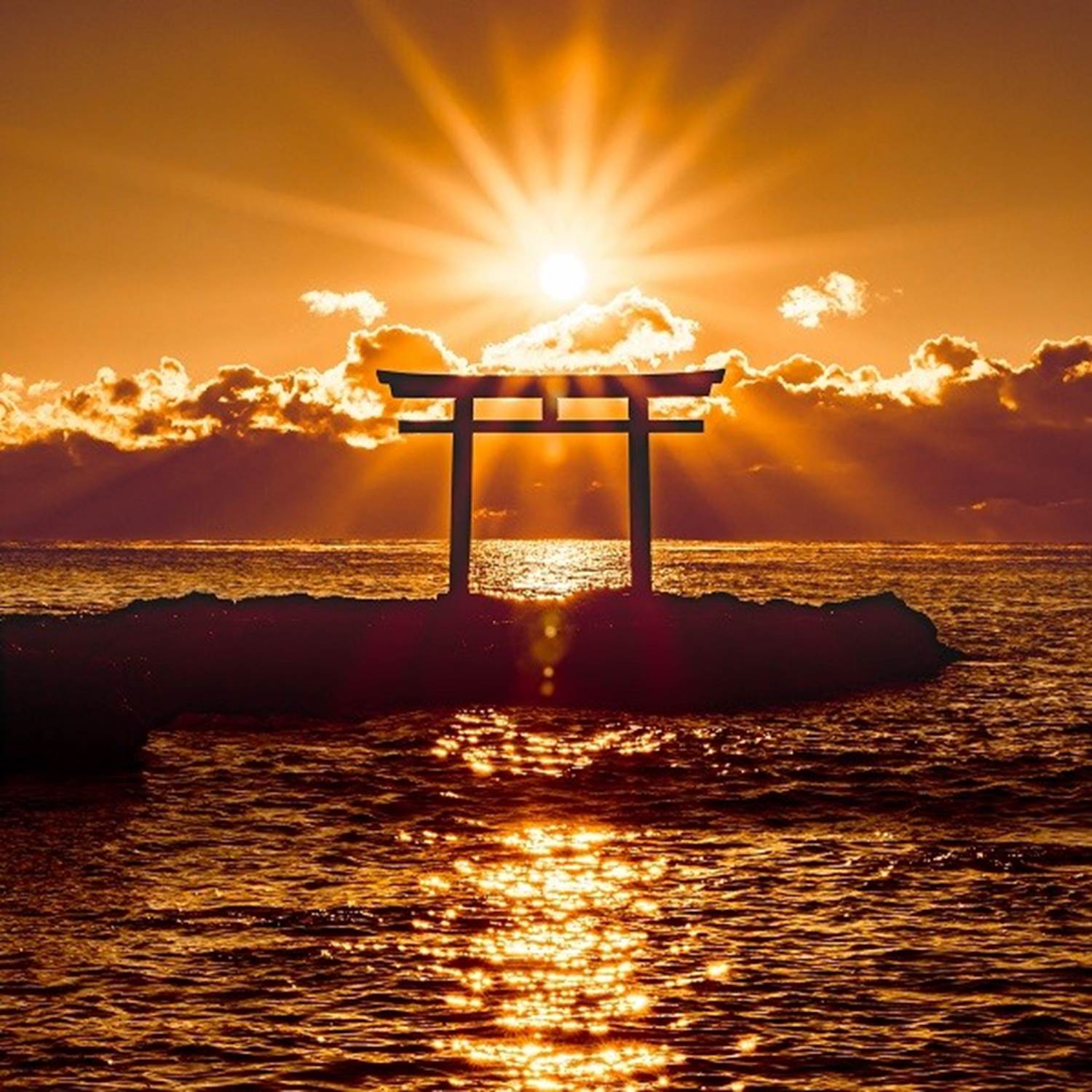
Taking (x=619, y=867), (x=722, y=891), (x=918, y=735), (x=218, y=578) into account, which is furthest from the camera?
(x=218, y=578)

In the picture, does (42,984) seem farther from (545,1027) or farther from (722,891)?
(722,891)

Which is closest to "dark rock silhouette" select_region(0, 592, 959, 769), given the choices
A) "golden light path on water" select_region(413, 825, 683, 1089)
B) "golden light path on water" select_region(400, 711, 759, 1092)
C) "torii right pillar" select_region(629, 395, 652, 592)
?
"torii right pillar" select_region(629, 395, 652, 592)

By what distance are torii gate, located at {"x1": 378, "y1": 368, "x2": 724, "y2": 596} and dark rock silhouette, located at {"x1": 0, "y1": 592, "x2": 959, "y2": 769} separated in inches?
59.2

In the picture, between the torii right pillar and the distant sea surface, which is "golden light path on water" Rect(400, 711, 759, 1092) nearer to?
the distant sea surface

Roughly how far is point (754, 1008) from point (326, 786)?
9.53 meters

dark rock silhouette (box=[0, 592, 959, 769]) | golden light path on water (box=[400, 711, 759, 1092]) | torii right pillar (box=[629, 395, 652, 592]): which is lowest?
golden light path on water (box=[400, 711, 759, 1092])

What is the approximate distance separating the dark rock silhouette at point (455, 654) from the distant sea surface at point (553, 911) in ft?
7.58

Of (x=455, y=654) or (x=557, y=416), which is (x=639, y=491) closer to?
(x=557, y=416)

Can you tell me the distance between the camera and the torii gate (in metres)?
31.2

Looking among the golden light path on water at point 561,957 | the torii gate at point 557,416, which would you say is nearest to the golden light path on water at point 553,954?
the golden light path on water at point 561,957

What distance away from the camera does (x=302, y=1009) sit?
9.59 m

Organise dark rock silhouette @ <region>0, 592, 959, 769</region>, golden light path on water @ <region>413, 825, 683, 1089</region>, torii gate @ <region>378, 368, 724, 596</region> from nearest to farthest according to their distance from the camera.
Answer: golden light path on water @ <region>413, 825, 683, 1089</region>
dark rock silhouette @ <region>0, 592, 959, 769</region>
torii gate @ <region>378, 368, 724, 596</region>

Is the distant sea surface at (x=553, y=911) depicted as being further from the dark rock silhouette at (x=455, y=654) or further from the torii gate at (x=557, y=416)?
the torii gate at (x=557, y=416)

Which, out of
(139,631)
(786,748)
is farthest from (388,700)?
(786,748)
